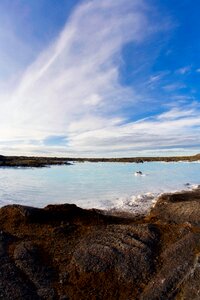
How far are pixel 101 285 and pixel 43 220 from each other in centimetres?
446

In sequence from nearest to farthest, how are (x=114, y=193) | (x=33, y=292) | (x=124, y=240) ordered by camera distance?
(x=33, y=292) < (x=124, y=240) < (x=114, y=193)

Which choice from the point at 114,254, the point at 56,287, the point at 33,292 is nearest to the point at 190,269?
the point at 114,254

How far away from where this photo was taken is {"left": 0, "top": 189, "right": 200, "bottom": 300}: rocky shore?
299 inches

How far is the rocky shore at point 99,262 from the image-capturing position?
760 centimetres

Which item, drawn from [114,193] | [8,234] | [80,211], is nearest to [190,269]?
[8,234]

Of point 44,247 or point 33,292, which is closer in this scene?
point 33,292

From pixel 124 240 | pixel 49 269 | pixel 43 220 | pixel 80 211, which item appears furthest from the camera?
pixel 80 211

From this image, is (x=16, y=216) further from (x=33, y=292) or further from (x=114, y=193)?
(x=114, y=193)

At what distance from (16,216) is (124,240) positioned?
4.40 meters

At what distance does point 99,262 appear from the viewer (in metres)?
8.55

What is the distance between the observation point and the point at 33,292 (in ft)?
24.8

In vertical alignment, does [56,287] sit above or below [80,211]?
below

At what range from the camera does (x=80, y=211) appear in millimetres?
13633

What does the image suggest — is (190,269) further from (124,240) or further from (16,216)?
(16,216)
